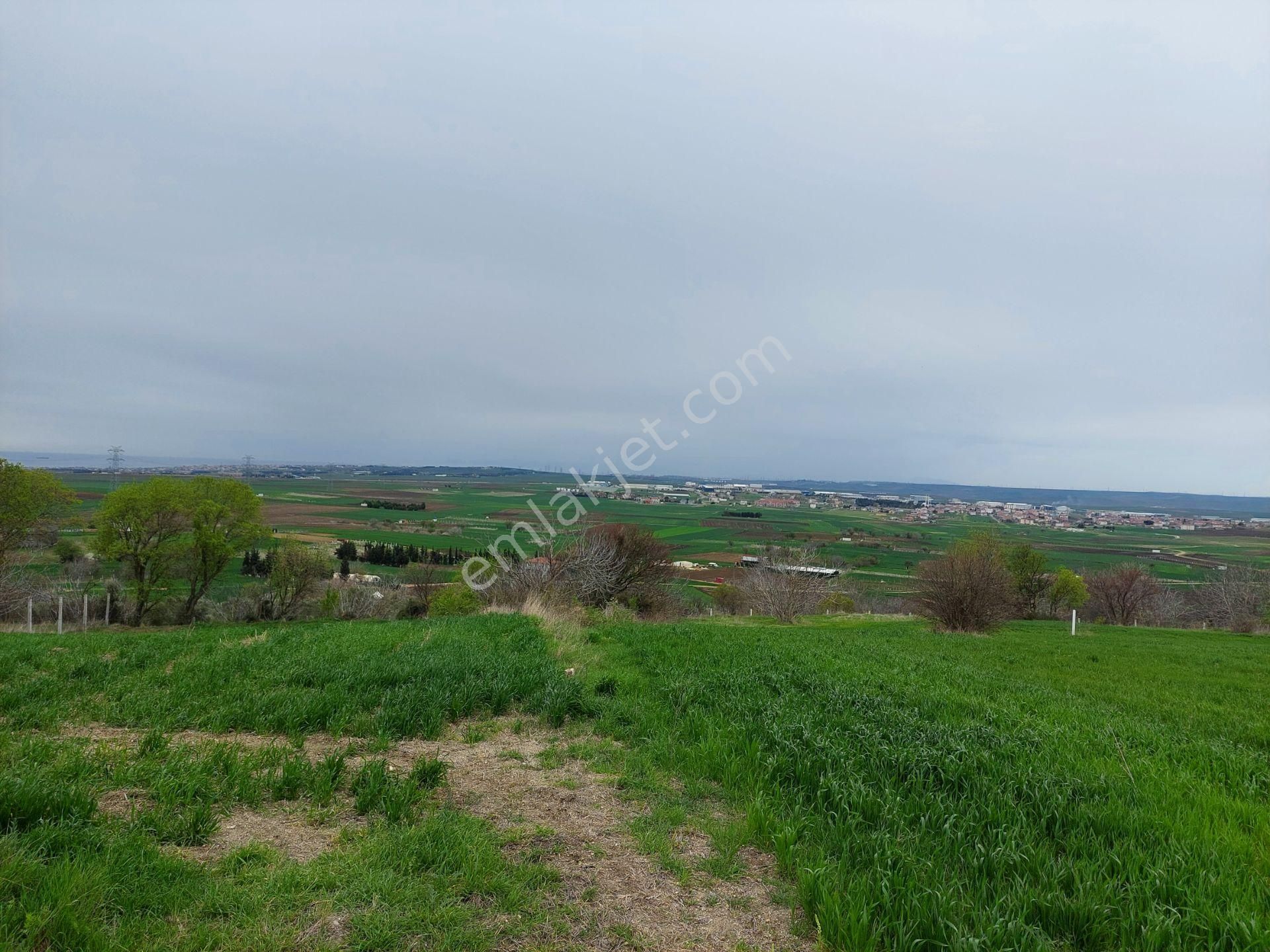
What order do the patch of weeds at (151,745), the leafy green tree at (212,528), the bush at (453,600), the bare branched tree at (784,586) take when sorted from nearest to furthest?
1. the patch of weeds at (151,745)
2. the bush at (453,600)
3. the leafy green tree at (212,528)
4. the bare branched tree at (784,586)

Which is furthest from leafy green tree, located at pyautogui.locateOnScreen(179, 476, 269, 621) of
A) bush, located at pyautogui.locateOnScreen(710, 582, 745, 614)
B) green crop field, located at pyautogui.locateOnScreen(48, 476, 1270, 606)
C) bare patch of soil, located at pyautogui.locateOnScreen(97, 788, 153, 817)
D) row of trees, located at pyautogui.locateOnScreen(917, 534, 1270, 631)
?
row of trees, located at pyautogui.locateOnScreen(917, 534, 1270, 631)

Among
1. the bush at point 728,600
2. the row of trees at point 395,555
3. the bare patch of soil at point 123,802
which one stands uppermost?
the bare patch of soil at point 123,802

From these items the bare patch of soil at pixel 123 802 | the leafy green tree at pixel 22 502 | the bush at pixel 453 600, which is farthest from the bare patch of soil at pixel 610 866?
the leafy green tree at pixel 22 502

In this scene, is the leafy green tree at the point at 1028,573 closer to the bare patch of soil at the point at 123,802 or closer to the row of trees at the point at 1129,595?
the row of trees at the point at 1129,595

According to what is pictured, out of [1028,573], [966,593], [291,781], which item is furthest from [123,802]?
[1028,573]

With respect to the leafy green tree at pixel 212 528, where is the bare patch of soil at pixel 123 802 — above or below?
above

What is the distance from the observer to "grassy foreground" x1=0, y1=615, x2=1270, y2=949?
2822 mm

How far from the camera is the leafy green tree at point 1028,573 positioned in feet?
151

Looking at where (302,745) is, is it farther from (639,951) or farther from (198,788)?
(639,951)

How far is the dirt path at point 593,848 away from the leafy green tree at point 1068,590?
2154 inches

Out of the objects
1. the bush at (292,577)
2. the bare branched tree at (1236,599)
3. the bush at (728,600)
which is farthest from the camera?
the bush at (728,600)

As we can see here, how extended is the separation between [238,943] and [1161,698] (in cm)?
1266

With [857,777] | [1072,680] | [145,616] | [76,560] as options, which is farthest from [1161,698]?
[76,560]

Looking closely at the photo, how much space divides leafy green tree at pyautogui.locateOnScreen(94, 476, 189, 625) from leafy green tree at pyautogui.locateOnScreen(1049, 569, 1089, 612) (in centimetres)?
6352
